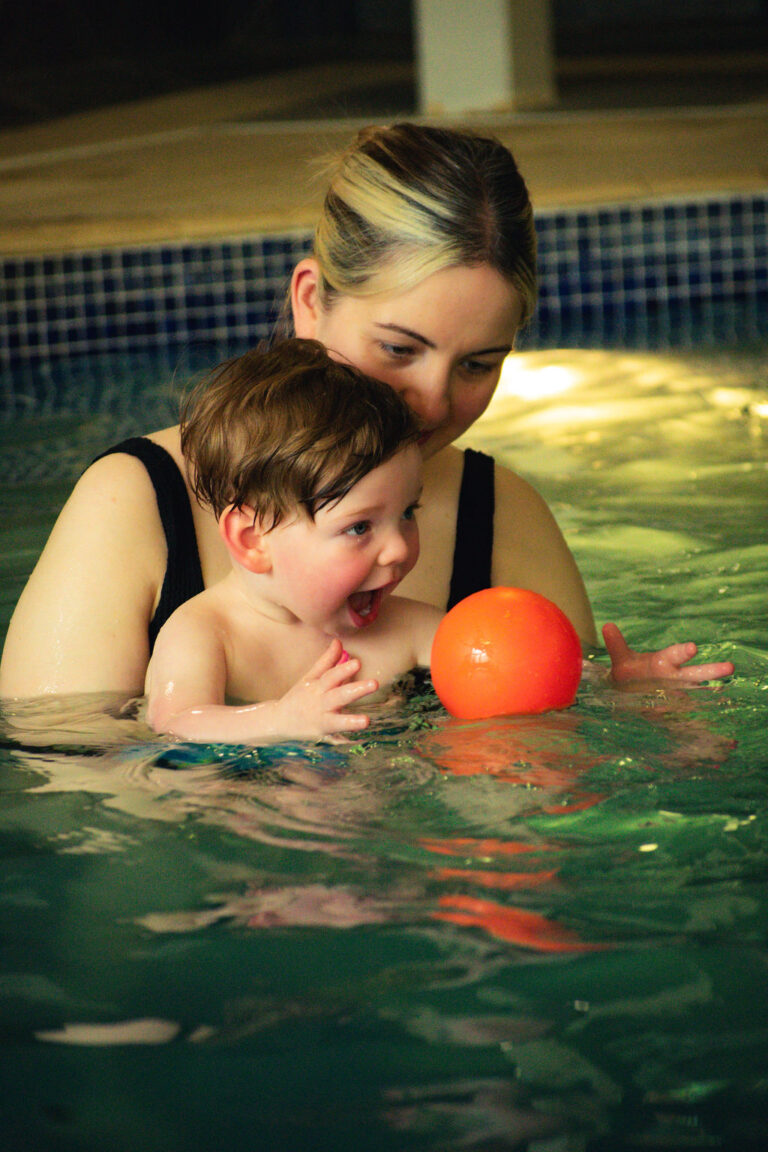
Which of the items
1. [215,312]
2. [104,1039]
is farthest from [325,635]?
[215,312]

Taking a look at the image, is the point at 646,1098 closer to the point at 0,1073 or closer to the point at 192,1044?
the point at 192,1044

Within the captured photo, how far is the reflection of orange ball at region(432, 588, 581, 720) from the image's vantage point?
220 cm

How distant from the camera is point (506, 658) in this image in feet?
7.15

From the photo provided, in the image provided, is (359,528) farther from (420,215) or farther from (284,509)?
(420,215)

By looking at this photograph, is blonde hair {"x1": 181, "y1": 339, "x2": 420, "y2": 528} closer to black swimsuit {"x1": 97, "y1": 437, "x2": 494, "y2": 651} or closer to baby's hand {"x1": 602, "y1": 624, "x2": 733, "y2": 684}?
black swimsuit {"x1": 97, "y1": 437, "x2": 494, "y2": 651}

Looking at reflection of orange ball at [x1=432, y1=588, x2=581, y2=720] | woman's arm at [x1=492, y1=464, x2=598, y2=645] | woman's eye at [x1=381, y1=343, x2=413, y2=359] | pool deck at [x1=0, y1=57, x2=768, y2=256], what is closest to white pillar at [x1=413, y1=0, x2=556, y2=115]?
pool deck at [x1=0, y1=57, x2=768, y2=256]

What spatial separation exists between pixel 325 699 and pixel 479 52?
8320 millimetres

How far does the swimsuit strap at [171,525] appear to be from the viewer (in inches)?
95.7

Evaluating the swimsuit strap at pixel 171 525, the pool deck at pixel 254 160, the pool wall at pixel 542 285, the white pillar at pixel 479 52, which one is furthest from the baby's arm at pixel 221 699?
the white pillar at pixel 479 52

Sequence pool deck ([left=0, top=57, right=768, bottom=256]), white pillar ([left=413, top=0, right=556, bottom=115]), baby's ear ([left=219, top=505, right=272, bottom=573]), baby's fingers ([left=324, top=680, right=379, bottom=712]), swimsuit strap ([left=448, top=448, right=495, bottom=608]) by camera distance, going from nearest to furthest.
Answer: baby's fingers ([left=324, top=680, right=379, bottom=712]), baby's ear ([left=219, top=505, right=272, bottom=573]), swimsuit strap ([left=448, top=448, right=495, bottom=608]), pool deck ([left=0, top=57, right=768, bottom=256]), white pillar ([left=413, top=0, right=556, bottom=115])

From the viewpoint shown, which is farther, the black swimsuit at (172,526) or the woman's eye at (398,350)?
the black swimsuit at (172,526)

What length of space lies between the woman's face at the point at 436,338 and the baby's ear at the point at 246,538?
1.08 feet

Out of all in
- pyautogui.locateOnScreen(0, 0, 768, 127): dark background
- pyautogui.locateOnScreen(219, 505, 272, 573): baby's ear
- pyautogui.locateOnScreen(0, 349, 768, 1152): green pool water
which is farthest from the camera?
pyautogui.locateOnScreen(0, 0, 768, 127): dark background

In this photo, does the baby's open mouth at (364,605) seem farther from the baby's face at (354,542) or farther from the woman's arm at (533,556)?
the woman's arm at (533,556)
